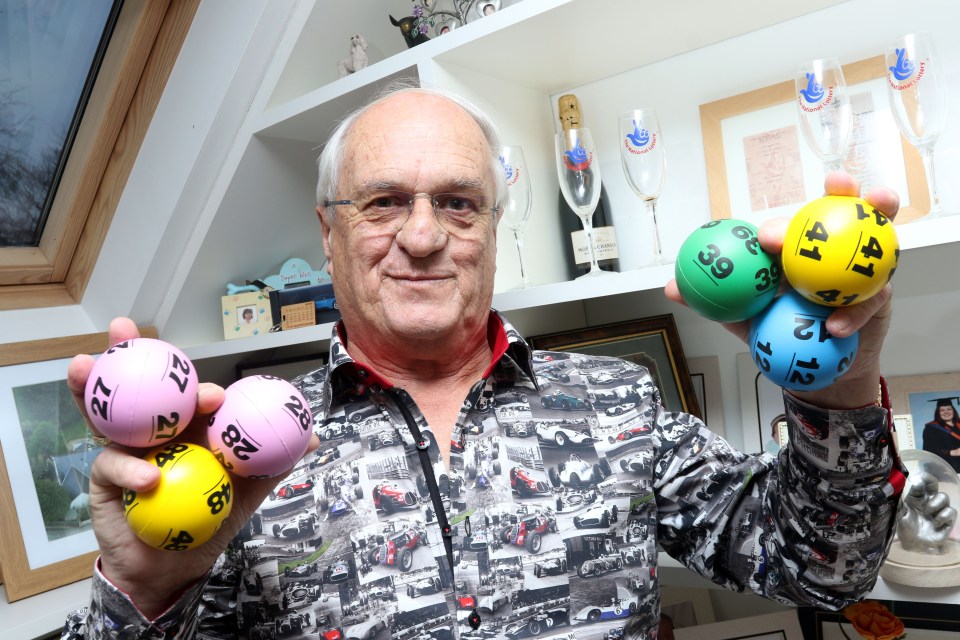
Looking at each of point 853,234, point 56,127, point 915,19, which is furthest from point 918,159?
point 56,127

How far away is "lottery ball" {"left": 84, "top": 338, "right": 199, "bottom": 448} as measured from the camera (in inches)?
31.4

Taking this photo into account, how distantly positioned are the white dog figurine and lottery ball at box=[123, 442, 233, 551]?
1323 mm

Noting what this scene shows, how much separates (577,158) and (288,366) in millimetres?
1195

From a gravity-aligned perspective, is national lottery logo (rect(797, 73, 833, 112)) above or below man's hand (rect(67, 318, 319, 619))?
above

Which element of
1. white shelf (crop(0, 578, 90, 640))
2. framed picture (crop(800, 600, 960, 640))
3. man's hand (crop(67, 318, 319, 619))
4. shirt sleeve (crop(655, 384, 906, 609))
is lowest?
framed picture (crop(800, 600, 960, 640))

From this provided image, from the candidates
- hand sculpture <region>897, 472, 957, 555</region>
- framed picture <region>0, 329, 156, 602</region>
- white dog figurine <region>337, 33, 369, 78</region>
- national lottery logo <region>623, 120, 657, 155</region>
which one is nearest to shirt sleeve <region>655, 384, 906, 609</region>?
hand sculpture <region>897, 472, 957, 555</region>

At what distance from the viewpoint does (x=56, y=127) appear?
6.68 ft

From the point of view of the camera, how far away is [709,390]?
5.86 feet

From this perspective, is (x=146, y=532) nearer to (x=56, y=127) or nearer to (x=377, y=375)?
(x=377, y=375)

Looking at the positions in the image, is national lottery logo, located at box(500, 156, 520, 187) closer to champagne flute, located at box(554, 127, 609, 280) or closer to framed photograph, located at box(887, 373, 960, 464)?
champagne flute, located at box(554, 127, 609, 280)

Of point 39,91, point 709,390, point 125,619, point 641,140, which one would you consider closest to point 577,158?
point 641,140

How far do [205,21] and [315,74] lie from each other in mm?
311

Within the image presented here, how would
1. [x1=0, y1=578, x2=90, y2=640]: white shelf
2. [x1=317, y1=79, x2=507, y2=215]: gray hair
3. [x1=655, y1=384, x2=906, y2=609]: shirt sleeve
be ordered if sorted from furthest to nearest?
[x1=0, y1=578, x2=90, y2=640]: white shelf, [x1=317, y1=79, x2=507, y2=215]: gray hair, [x1=655, y1=384, x2=906, y2=609]: shirt sleeve

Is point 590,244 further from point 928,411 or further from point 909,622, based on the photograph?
point 909,622
